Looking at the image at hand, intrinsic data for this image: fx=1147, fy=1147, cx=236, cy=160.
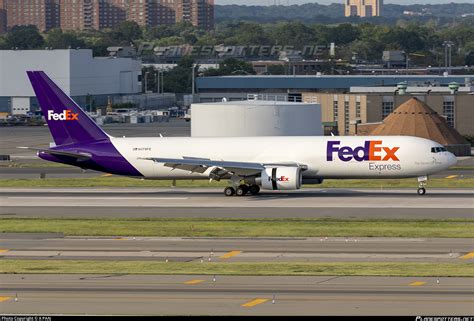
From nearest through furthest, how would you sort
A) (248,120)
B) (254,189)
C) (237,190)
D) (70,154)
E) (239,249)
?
(239,249), (237,190), (254,189), (70,154), (248,120)

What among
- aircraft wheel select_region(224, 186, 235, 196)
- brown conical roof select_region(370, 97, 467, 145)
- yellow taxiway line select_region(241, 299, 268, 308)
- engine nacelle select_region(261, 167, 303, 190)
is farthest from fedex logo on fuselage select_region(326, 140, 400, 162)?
brown conical roof select_region(370, 97, 467, 145)

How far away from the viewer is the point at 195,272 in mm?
41875

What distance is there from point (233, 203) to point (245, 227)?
11.3m

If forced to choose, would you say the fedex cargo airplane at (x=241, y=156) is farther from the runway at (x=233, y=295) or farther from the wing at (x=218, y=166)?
the runway at (x=233, y=295)

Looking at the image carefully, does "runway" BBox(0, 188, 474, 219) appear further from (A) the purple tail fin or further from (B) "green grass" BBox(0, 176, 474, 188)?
(A) the purple tail fin

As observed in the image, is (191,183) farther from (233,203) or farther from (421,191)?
(421,191)

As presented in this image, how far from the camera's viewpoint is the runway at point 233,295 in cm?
3416

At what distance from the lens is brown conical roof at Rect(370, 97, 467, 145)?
113 meters

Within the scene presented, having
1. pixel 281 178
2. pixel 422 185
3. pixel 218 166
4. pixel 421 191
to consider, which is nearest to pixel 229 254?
pixel 281 178

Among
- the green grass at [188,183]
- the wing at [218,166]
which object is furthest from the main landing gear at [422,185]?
the wing at [218,166]

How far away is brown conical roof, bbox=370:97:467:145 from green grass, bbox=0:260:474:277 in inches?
2759

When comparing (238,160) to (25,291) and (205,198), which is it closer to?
(205,198)

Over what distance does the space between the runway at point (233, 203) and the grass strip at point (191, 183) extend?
10.00ft

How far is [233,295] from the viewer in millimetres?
36656
